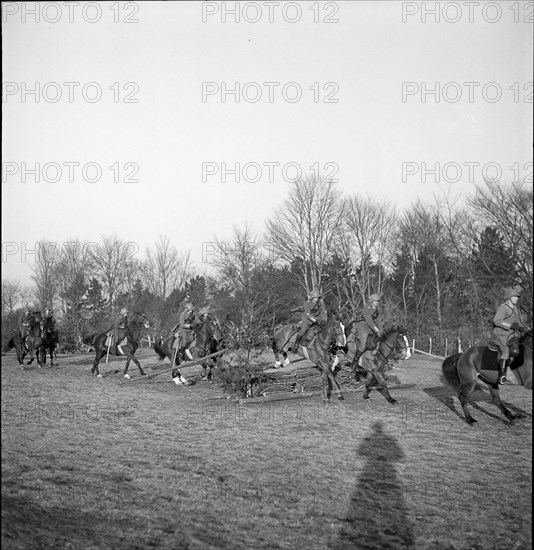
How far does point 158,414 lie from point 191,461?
3.67 metres

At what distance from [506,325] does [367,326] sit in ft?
12.5

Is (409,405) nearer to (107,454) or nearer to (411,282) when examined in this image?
(107,454)

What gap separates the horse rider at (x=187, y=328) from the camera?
15.1 meters

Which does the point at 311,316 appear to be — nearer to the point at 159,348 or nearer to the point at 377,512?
the point at 159,348

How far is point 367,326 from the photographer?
39.6 feet

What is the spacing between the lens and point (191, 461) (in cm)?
679

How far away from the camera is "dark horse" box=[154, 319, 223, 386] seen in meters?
15.2

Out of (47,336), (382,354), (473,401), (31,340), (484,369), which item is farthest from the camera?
(47,336)

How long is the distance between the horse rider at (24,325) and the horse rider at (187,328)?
7.42 metres

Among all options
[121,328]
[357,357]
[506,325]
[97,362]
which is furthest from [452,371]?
[97,362]

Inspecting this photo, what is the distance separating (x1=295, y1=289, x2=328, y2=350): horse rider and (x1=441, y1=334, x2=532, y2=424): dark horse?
348 centimetres

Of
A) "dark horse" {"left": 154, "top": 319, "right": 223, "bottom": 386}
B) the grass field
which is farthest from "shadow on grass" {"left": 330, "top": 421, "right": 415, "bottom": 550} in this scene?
"dark horse" {"left": 154, "top": 319, "right": 223, "bottom": 386}

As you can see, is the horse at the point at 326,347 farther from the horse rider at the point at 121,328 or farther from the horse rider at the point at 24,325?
the horse rider at the point at 24,325

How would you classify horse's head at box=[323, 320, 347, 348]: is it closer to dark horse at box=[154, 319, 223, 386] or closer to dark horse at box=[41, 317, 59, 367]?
dark horse at box=[154, 319, 223, 386]
